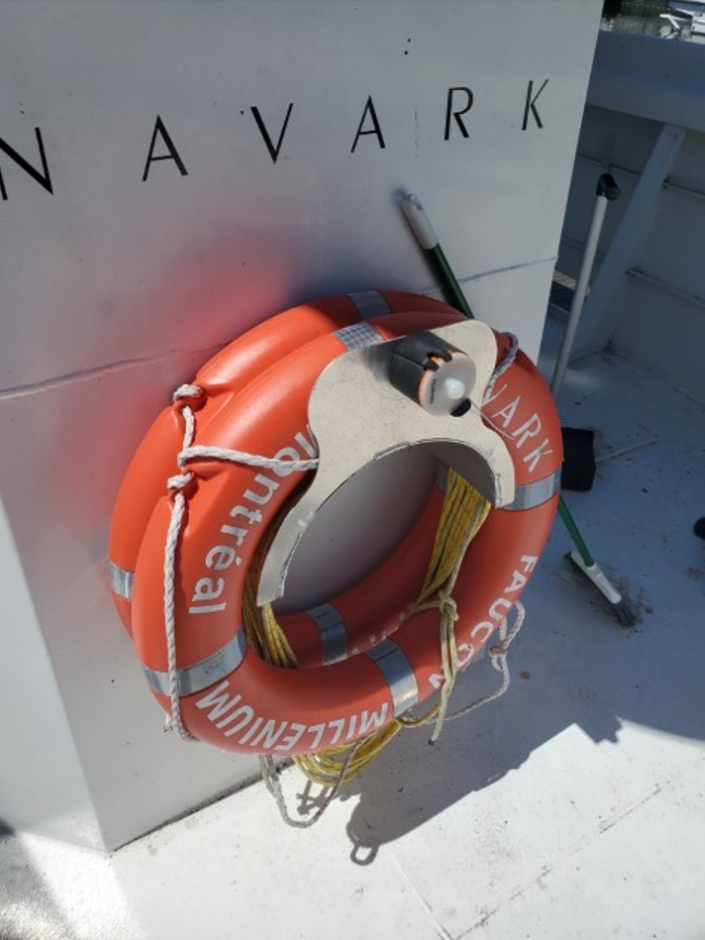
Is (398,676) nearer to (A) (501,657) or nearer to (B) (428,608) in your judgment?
(B) (428,608)

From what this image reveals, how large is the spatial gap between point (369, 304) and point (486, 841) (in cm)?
114

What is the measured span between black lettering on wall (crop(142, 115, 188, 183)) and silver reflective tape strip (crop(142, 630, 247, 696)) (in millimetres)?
695

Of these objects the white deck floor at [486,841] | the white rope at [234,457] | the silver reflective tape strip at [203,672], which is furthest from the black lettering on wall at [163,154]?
the white deck floor at [486,841]

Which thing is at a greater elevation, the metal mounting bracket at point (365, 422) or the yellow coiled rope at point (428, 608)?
the metal mounting bracket at point (365, 422)

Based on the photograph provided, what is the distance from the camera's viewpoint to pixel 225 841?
5.44ft

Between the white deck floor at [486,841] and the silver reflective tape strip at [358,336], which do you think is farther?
the white deck floor at [486,841]

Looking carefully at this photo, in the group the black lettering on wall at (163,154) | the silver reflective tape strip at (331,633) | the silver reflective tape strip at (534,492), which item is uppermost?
the black lettering on wall at (163,154)

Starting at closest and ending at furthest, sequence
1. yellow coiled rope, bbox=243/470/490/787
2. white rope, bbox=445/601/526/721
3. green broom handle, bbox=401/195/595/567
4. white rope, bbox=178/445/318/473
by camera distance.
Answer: white rope, bbox=178/445/318/473
green broom handle, bbox=401/195/595/567
yellow coiled rope, bbox=243/470/490/787
white rope, bbox=445/601/526/721

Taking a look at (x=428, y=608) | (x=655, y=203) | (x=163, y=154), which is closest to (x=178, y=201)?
(x=163, y=154)

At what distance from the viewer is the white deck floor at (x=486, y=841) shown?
154 centimetres

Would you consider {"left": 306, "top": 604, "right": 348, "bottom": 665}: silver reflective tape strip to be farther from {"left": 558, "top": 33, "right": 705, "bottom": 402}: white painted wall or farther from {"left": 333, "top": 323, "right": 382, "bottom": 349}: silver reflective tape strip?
{"left": 558, "top": 33, "right": 705, "bottom": 402}: white painted wall

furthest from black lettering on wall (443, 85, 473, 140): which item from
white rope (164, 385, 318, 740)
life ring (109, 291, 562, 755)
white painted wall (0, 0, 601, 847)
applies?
white rope (164, 385, 318, 740)

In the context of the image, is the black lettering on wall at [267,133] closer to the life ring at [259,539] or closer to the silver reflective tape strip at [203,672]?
the life ring at [259,539]

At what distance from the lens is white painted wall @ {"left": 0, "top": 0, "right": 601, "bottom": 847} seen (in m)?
0.98
